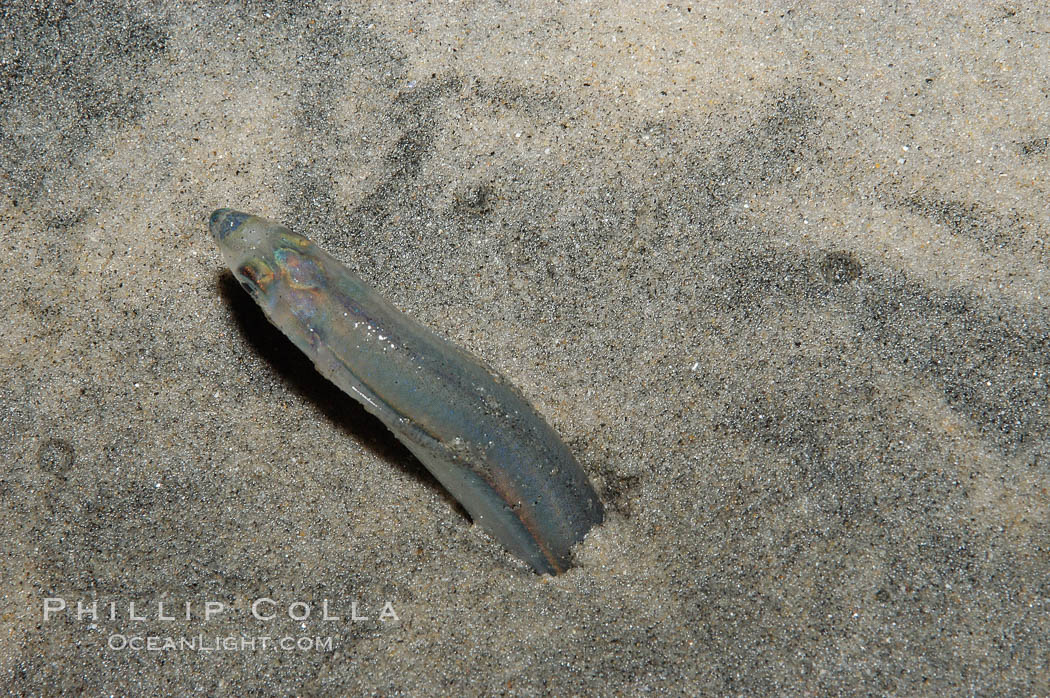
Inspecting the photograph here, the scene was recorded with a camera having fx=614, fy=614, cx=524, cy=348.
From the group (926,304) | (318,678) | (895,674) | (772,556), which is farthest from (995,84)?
(318,678)

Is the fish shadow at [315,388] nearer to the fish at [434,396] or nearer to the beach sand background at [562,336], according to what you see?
the beach sand background at [562,336]

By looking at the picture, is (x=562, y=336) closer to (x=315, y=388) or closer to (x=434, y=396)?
(x=434, y=396)

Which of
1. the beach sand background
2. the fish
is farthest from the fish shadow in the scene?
the fish

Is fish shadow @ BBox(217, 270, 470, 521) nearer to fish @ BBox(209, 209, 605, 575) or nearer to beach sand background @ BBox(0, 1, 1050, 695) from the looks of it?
beach sand background @ BBox(0, 1, 1050, 695)

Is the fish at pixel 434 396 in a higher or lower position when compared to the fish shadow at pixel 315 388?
higher

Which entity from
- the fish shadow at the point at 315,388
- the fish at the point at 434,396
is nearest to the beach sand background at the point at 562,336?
the fish shadow at the point at 315,388

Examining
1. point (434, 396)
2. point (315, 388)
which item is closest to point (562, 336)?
point (434, 396)

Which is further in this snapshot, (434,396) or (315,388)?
(315,388)
